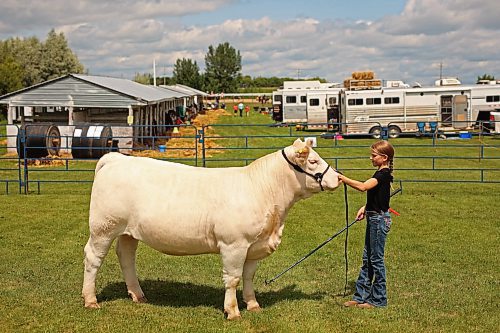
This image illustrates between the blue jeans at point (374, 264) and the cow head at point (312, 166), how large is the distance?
0.64m

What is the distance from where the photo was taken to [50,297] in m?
7.13

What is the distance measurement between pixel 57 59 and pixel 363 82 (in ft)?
129

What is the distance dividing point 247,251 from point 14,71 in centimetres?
5272

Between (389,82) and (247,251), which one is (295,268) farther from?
(389,82)

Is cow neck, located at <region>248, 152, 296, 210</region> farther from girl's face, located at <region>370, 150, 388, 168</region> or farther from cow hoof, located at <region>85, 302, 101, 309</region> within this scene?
cow hoof, located at <region>85, 302, 101, 309</region>

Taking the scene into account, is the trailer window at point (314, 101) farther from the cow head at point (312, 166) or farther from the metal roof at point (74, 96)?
the cow head at point (312, 166)

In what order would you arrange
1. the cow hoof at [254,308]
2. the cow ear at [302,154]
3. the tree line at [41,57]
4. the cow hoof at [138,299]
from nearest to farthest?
the cow ear at [302,154]
the cow hoof at [254,308]
the cow hoof at [138,299]
the tree line at [41,57]

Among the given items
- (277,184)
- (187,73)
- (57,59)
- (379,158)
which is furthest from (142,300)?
(187,73)

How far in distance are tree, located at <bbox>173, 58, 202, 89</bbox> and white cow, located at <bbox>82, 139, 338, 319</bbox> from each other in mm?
100763

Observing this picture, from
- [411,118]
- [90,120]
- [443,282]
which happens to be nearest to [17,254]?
[443,282]

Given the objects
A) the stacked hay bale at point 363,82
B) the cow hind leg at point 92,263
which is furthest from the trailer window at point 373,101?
the cow hind leg at point 92,263

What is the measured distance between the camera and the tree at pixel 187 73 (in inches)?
4178

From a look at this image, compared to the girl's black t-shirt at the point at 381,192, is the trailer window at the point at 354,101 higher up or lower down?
higher up

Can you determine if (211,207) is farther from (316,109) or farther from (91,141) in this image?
(316,109)
